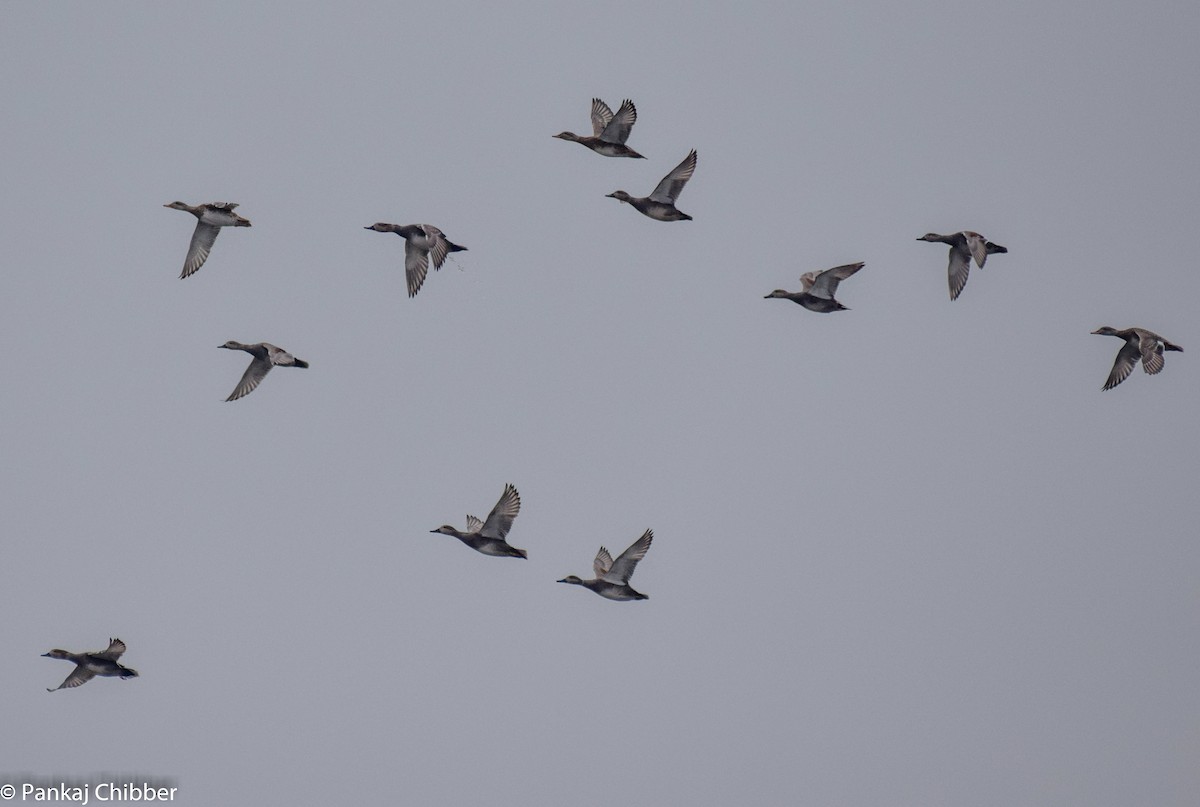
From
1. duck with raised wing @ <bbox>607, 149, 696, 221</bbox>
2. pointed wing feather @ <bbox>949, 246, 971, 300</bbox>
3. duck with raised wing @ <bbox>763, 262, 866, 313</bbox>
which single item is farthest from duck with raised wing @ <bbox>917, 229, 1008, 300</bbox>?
duck with raised wing @ <bbox>607, 149, 696, 221</bbox>

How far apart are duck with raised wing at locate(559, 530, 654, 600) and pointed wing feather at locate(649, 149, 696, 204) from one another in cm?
899

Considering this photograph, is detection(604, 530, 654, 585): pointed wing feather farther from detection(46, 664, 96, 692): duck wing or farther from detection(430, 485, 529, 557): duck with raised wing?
detection(46, 664, 96, 692): duck wing

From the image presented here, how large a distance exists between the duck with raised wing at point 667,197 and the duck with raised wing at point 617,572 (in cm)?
852

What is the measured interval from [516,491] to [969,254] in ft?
45.0

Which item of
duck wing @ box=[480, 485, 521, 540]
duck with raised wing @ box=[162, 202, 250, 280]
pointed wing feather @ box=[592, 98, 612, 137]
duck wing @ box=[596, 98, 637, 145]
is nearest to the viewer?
duck wing @ box=[480, 485, 521, 540]

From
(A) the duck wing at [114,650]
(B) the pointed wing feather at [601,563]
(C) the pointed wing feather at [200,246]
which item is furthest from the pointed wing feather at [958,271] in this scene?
(A) the duck wing at [114,650]

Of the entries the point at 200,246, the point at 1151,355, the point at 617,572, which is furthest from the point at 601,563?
the point at 1151,355

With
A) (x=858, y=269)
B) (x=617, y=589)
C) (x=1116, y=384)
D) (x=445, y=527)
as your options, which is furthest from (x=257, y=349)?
(x=1116, y=384)

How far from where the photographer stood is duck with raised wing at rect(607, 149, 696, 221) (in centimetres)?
4449

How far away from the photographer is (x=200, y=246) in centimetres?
4712

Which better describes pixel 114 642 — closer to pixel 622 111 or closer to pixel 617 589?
pixel 617 589

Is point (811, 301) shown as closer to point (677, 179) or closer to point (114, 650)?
point (677, 179)

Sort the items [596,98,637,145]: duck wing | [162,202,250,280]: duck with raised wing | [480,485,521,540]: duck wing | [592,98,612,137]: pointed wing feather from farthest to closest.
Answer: [162,202,250,280]: duck with raised wing
[592,98,612,137]: pointed wing feather
[596,98,637,145]: duck wing
[480,485,521,540]: duck wing

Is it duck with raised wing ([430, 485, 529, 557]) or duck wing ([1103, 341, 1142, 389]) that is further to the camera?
duck wing ([1103, 341, 1142, 389])
